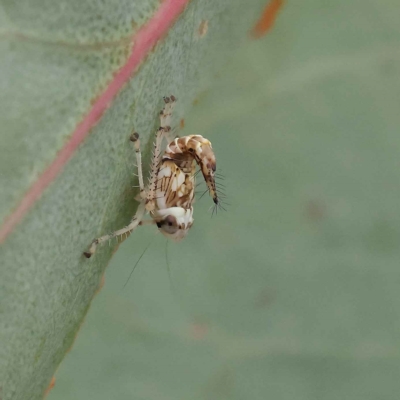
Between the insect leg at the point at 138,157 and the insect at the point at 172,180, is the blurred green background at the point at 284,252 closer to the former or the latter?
the insect at the point at 172,180

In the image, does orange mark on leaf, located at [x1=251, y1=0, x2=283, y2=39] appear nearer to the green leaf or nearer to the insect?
the green leaf

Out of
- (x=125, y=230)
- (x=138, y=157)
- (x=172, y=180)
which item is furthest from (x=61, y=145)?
(x=172, y=180)

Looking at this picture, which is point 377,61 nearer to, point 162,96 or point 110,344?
point 162,96

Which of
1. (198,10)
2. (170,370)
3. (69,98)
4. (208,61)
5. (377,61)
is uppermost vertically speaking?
(377,61)

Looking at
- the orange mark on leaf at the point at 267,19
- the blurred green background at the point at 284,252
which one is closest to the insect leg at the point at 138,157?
the blurred green background at the point at 284,252

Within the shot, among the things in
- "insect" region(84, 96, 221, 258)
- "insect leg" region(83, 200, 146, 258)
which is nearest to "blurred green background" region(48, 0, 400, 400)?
"insect" region(84, 96, 221, 258)

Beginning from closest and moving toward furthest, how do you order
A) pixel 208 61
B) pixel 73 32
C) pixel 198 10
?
pixel 73 32 < pixel 198 10 < pixel 208 61

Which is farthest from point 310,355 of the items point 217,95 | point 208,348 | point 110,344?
point 217,95
